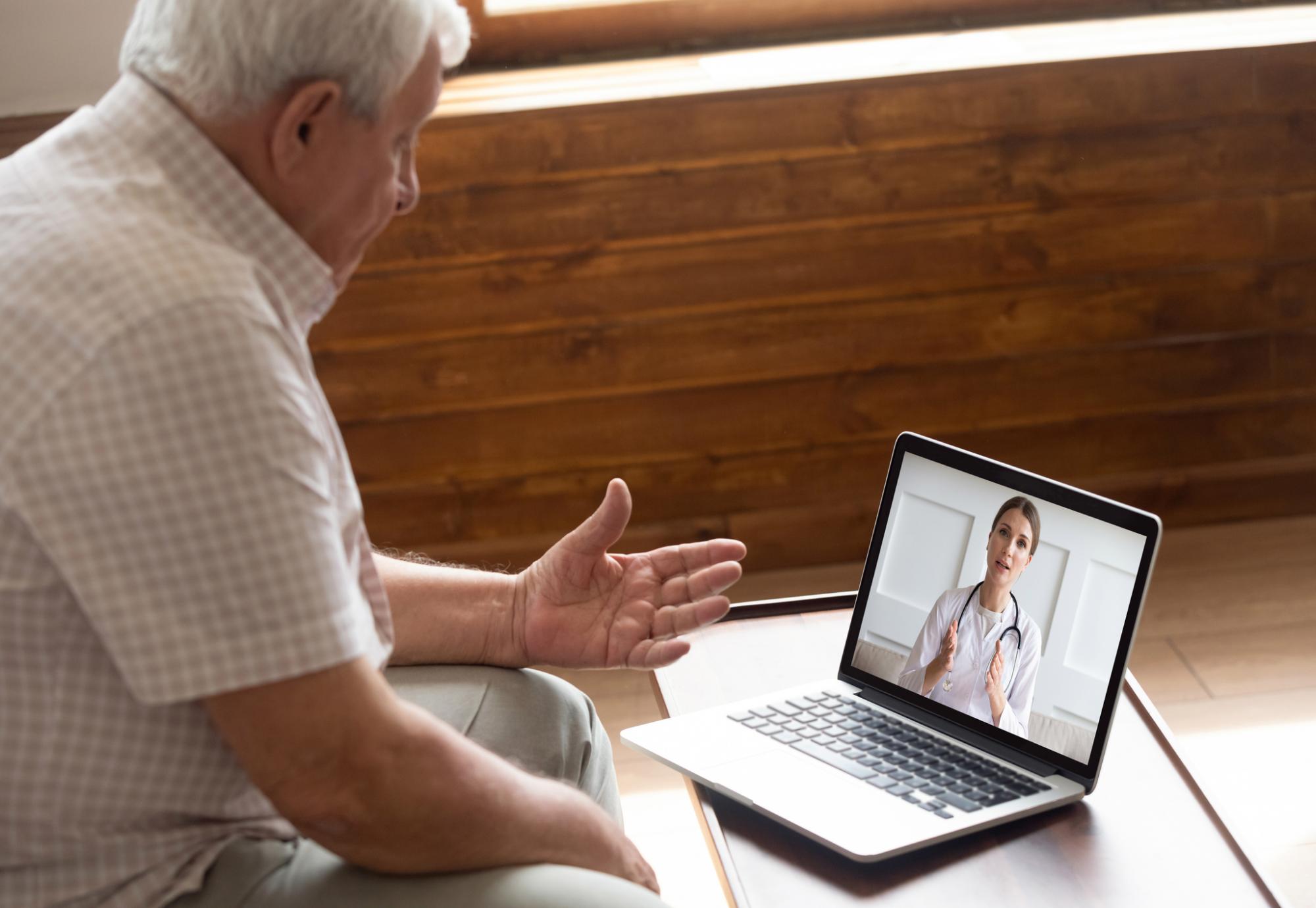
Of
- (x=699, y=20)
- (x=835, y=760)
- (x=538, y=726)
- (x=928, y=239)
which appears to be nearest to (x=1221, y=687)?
(x=928, y=239)

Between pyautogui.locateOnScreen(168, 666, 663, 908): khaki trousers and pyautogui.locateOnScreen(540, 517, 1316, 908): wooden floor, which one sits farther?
pyautogui.locateOnScreen(540, 517, 1316, 908): wooden floor

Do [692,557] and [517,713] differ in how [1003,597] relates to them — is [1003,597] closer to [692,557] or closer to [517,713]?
[692,557]

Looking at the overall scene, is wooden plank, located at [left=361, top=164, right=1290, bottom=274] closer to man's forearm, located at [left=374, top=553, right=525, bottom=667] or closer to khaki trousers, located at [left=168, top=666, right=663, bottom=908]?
man's forearm, located at [left=374, top=553, right=525, bottom=667]

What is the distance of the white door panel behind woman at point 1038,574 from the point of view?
113cm

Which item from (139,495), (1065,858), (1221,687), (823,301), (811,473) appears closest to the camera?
(139,495)

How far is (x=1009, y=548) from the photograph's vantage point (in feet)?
3.94

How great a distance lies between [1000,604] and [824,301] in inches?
44.9

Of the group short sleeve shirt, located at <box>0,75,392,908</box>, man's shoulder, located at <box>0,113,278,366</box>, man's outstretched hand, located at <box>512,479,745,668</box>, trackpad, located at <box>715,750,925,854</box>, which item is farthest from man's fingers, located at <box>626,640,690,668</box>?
man's shoulder, located at <box>0,113,278,366</box>

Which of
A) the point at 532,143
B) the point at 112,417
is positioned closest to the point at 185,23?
the point at 112,417

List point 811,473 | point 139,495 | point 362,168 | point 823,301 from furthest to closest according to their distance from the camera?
point 811,473 < point 823,301 < point 362,168 < point 139,495

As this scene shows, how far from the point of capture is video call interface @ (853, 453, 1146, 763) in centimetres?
114

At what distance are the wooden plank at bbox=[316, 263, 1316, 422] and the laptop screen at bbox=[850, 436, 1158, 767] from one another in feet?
3.27

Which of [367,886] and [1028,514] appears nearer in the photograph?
[367,886]

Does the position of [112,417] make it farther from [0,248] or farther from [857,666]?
[857,666]
